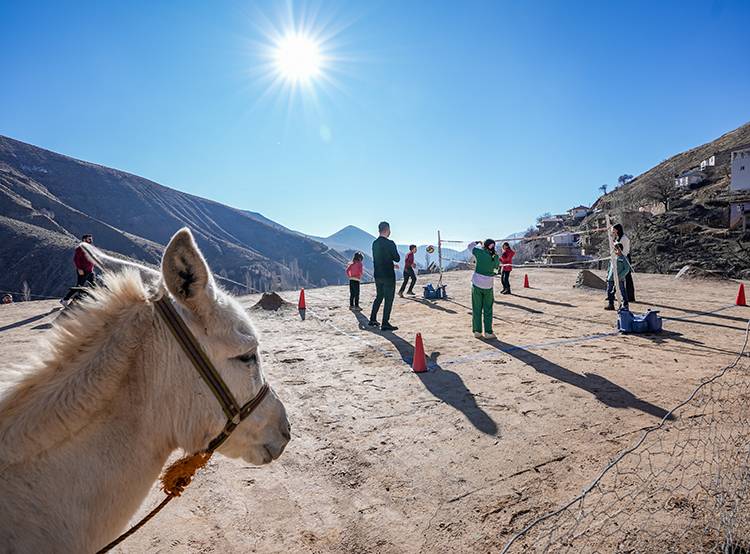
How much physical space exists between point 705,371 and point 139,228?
142242 mm

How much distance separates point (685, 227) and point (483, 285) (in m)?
52.8

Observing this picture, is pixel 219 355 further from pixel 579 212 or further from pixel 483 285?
pixel 579 212

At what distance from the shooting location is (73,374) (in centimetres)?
122

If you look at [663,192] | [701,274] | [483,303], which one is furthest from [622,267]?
[663,192]

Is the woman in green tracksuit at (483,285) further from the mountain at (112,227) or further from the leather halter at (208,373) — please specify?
the mountain at (112,227)

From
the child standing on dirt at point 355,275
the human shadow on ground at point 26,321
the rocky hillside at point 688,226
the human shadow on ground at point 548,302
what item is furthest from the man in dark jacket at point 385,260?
the rocky hillside at point 688,226

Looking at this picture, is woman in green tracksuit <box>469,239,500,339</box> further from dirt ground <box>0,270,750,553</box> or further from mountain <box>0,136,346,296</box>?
mountain <box>0,136,346,296</box>

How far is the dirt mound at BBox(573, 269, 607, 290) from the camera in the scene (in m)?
14.4

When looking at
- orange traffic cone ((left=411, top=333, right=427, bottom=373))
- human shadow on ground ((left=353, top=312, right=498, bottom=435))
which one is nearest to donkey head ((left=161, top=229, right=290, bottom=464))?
human shadow on ground ((left=353, top=312, right=498, bottom=435))

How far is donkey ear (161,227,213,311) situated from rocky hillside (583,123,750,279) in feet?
79.1

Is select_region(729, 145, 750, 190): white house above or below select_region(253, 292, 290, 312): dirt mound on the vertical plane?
above

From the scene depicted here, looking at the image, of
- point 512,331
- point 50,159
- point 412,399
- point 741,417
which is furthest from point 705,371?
point 50,159

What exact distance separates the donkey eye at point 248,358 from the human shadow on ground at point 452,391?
3040 millimetres

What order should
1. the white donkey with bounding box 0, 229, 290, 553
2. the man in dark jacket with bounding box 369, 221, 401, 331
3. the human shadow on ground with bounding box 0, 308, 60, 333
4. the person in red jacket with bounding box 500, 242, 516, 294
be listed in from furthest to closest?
the person in red jacket with bounding box 500, 242, 516, 294, the human shadow on ground with bounding box 0, 308, 60, 333, the man in dark jacket with bounding box 369, 221, 401, 331, the white donkey with bounding box 0, 229, 290, 553
